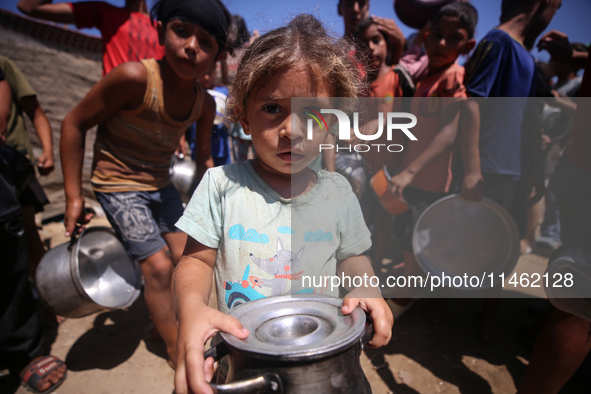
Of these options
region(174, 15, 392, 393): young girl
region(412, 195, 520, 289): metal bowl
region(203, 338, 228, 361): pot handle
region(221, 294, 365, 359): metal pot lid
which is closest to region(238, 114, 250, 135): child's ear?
region(174, 15, 392, 393): young girl

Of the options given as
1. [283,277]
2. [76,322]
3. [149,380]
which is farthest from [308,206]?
[76,322]

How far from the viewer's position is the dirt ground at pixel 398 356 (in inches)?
79.1

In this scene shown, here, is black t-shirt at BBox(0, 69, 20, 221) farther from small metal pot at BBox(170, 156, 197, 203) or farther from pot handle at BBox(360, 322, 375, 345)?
pot handle at BBox(360, 322, 375, 345)

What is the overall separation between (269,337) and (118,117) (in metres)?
1.75

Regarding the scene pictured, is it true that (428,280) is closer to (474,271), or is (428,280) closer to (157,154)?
(474,271)

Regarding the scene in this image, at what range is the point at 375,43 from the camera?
2.99m

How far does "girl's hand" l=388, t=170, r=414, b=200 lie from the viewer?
7.29ft

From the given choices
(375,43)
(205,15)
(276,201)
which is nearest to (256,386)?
(276,201)

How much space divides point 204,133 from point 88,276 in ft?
4.20

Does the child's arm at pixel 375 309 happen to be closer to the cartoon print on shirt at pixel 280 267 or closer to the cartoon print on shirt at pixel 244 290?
the cartoon print on shirt at pixel 280 267

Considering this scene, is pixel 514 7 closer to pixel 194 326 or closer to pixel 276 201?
pixel 276 201

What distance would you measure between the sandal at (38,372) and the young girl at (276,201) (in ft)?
5.08

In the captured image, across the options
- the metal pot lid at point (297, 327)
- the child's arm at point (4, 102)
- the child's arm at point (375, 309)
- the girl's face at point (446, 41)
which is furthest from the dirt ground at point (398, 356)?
the girl's face at point (446, 41)

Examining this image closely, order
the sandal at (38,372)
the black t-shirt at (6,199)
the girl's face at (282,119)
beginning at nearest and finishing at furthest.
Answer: the girl's face at (282,119)
the black t-shirt at (6,199)
the sandal at (38,372)
